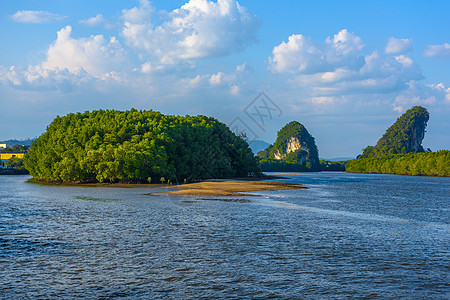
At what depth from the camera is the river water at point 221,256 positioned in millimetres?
17797

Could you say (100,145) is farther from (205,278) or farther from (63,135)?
(205,278)

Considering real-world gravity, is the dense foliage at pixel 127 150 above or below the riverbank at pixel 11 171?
above

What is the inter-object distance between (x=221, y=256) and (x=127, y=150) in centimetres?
8231

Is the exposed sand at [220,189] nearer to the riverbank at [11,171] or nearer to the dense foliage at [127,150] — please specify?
the dense foliage at [127,150]

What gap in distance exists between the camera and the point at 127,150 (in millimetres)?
102500

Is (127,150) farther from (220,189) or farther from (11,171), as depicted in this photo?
(11,171)

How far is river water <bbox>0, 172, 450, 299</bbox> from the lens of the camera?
17.8m

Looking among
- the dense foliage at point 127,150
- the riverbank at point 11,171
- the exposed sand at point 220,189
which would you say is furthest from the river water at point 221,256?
the riverbank at point 11,171

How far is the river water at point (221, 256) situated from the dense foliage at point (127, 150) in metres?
62.4

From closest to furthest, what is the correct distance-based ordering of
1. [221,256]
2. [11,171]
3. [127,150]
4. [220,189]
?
[221,256] < [220,189] < [127,150] < [11,171]

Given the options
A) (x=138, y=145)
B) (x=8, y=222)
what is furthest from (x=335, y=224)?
(x=138, y=145)

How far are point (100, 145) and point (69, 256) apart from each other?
86841mm

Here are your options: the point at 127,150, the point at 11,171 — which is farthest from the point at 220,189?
the point at 11,171

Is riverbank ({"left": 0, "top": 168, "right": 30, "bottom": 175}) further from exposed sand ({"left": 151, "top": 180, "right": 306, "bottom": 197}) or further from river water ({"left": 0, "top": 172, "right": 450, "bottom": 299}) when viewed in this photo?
river water ({"left": 0, "top": 172, "right": 450, "bottom": 299})
